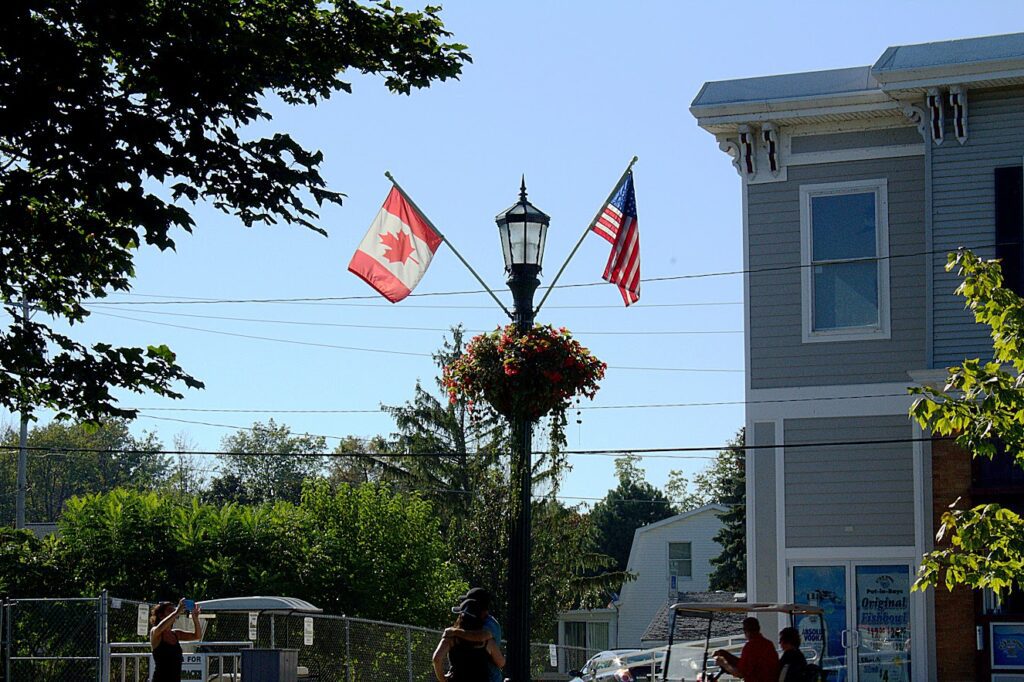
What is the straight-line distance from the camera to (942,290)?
20.0 metres

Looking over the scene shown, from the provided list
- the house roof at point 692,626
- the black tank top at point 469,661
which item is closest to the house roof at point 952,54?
the black tank top at point 469,661

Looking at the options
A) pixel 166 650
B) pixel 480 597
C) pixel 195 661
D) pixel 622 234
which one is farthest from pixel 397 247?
pixel 195 661

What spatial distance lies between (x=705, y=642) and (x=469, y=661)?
711 centimetres

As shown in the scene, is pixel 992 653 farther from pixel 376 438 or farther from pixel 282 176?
pixel 376 438

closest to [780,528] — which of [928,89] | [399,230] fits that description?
[928,89]

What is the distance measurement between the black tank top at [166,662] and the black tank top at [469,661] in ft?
15.6

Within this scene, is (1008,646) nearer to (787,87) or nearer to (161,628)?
(787,87)

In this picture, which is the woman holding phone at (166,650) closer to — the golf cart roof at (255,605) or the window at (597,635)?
the golf cart roof at (255,605)

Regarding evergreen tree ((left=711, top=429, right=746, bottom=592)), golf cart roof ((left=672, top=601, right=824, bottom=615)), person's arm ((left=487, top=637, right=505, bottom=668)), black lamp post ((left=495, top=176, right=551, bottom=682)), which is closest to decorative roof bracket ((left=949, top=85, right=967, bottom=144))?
golf cart roof ((left=672, top=601, right=824, bottom=615))

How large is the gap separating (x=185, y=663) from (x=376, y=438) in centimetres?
4099

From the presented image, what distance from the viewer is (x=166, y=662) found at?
14.4 metres

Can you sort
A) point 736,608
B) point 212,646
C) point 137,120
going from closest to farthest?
point 137,120 < point 736,608 < point 212,646

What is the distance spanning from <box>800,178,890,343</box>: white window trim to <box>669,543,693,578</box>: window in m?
45.4

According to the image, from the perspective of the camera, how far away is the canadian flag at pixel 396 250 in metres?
16.2
